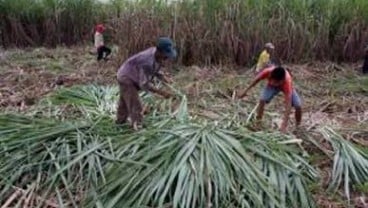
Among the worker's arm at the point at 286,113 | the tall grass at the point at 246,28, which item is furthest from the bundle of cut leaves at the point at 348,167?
the tall grass at the point at 246,28

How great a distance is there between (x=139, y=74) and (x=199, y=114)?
43.1 inches

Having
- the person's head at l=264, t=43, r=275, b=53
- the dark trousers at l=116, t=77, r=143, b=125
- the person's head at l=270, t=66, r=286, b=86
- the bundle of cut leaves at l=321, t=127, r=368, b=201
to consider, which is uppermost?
the person's head at l=270, t=66, r=286, b=86

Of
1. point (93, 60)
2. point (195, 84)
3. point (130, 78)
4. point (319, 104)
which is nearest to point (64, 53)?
point (93, 60)

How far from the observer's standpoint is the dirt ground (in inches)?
277

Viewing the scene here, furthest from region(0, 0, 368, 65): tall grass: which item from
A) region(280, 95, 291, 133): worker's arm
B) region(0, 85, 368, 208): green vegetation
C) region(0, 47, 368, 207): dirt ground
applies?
region(0, 85, 368, 208): green vegetation

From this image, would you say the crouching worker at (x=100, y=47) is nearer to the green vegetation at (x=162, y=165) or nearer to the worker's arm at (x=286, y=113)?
the green vegetation at (x=162, y=165)

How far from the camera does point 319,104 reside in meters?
7.57

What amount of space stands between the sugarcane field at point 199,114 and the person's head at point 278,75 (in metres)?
0.02

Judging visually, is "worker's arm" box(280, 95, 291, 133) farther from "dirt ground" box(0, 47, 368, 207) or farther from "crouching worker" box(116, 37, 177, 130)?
"crouching worker" box(116, 37, 177, 130)

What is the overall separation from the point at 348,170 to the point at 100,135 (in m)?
1.95

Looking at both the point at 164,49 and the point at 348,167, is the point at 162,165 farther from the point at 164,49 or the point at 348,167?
the point at 348,167

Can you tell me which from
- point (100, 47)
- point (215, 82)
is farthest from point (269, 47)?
point (100, 47)

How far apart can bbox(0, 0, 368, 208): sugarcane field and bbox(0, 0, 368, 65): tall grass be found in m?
0.02

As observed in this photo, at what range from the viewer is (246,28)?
32.7 feet
